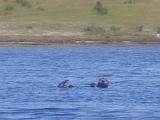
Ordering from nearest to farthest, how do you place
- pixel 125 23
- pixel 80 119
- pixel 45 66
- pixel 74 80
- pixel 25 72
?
1. pixel 80 119
2. pixel 74 80
3. pixel 25 72
4. pixel 45 66
5. pixel 125 23

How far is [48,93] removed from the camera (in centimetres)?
4219

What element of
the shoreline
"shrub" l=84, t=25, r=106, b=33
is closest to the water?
the shoreline

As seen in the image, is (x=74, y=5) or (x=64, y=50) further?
(x=74, y=5)

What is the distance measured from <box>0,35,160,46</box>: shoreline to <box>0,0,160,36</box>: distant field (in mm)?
1754

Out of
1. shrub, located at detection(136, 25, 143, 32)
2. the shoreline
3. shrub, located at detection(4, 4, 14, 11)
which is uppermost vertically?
shrub, located at detection(4, 4, 14, 11)

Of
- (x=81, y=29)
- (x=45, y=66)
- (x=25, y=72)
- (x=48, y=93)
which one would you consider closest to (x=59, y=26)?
(x=81, y=29)

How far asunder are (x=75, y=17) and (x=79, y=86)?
51532mm

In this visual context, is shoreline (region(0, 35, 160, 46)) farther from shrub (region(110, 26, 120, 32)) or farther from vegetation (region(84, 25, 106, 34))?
shrub (region(110, 26, 120, 32))

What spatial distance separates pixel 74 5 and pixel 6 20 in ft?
25.7

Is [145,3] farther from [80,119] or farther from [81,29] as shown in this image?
[80,119]

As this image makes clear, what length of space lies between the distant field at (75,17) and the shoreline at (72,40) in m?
1.75

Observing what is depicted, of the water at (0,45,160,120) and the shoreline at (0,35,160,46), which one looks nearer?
the water at (0,45,160,120)

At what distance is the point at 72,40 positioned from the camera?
88.3 metres

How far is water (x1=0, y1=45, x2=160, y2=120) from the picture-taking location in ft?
117
